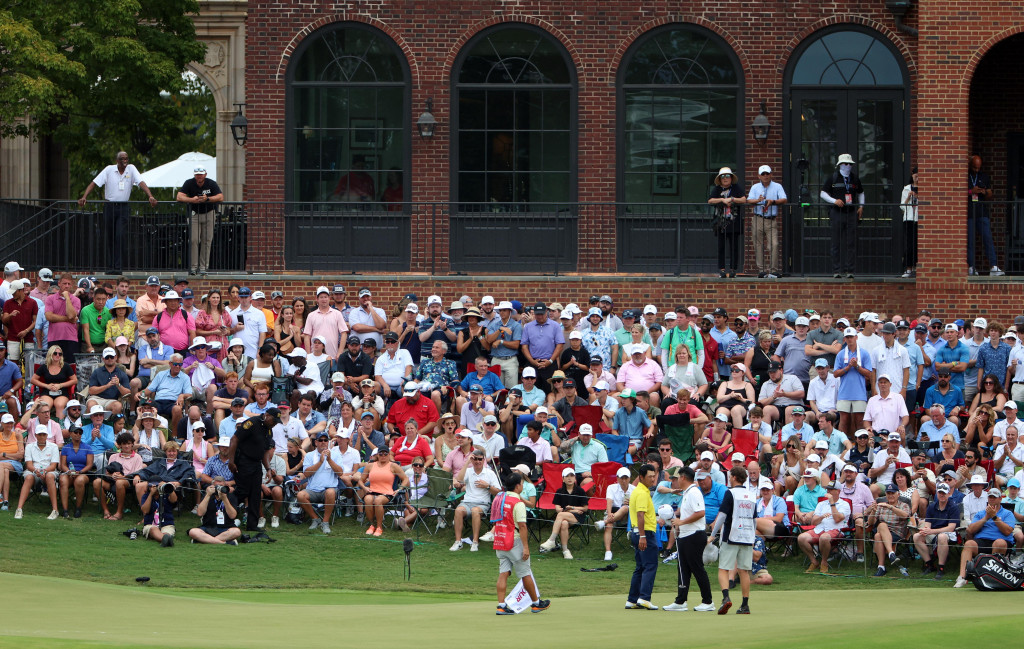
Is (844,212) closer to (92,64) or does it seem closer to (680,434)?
(680,434)

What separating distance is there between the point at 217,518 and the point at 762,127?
11941mm

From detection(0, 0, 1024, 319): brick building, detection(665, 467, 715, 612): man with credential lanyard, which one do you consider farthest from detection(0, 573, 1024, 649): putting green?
detection(0, 0, 1024, 319): brick building

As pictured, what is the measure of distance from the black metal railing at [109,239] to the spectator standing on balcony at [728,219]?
7.94m

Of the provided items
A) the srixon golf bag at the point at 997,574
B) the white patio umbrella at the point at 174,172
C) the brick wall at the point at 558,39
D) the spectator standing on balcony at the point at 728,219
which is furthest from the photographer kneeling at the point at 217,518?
the white patio umbrella at the point at 174,172

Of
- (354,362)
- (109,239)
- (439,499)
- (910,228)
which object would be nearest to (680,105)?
(910,228)

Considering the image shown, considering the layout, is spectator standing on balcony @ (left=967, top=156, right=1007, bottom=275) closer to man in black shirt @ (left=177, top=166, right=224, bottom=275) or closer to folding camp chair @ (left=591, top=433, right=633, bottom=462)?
folding camp chair @ (left=591, top=433, right=633, bottom=462)

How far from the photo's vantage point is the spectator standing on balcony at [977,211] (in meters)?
24.1

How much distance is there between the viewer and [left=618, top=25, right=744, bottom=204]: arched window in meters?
26.2

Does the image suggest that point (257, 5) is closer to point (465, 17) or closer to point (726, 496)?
point (465, 17)

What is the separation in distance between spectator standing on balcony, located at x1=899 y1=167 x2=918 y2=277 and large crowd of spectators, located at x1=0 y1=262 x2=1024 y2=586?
5.21 feet

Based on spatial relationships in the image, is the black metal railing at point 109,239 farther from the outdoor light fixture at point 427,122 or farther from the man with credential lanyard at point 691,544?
the man with credential lanyard at point 691,544

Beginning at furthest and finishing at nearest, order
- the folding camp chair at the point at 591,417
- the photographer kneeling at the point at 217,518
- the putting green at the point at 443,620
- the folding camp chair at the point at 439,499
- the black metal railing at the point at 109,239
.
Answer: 1. the black metal railing at the point at 109,239
2. the folding camp chair at the point at 591,417
3. the folding camp chair at the point at 439,499
4. the photographer kneeling at the point at 217,518
5. the putting green at the point at 443,620

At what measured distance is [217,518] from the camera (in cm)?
1903

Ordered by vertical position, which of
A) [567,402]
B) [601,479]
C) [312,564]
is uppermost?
[567,402]
